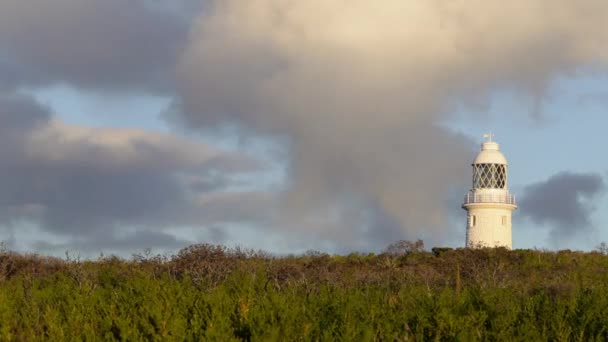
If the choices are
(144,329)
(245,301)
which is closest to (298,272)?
(245,301)

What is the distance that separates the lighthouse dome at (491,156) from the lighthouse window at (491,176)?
290mm

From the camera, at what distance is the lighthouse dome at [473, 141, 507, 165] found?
55.7 metres

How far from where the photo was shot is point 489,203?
179ft

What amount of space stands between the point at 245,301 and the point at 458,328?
172 inches

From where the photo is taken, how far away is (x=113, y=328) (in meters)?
16.4

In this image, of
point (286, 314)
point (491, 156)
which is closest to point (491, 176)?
point (491, 156)

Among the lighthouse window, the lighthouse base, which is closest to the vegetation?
the lighthouse base

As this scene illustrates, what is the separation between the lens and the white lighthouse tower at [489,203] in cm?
5462

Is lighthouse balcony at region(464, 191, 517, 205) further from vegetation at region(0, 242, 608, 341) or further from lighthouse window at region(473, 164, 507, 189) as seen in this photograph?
vegetation at region(0, 242, 608, 341)

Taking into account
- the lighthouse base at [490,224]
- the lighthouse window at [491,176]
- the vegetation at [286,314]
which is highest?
the lighthouse window at [491,176]

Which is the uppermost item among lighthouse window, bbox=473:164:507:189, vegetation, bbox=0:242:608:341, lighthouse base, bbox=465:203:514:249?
lighthouse window, bbox=473:164:507:189

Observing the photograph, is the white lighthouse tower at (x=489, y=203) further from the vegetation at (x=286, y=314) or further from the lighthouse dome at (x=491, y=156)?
the vegetation at (x=286, y=314)

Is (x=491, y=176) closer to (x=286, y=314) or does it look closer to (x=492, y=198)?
(x=492, y=198)

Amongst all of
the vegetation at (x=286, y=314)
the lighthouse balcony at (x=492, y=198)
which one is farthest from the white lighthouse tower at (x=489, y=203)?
the vegetation at (x=286, y=314)
